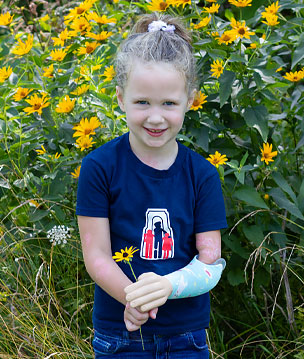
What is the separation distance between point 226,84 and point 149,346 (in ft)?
3.36

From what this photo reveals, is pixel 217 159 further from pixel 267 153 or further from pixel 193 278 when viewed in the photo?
pixel 193 278

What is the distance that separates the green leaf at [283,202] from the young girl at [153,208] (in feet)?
1.68

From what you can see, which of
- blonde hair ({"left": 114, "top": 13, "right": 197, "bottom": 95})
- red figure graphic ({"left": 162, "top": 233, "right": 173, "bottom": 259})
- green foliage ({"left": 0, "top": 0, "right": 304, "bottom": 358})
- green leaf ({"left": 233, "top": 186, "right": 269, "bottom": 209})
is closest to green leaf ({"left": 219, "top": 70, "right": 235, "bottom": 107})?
green foliage ({"left": 0, "top": 0, "right": 304, "bottom": 358})

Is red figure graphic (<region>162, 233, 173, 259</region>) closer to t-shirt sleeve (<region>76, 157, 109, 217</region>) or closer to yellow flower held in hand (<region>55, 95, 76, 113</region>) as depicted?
t-shirt sleeve (<region>76, 157, 109, 217</region>)

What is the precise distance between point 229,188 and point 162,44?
2.58 feet

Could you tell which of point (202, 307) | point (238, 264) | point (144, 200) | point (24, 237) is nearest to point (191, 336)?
point (202, 307)

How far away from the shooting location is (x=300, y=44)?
2.44 m

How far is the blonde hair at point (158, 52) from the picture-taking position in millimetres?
1769

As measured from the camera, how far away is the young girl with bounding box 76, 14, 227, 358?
5.79ft

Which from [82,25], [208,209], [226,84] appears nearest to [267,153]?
[226,84]

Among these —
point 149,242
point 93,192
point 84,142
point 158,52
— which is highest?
point 158,52

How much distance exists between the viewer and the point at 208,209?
1.87 metres

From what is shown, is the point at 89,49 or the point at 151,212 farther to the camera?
the point at 89,49

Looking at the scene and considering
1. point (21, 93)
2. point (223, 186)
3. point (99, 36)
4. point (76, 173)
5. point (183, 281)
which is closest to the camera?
point (183, 281)
